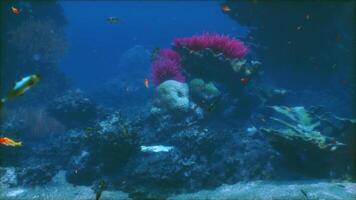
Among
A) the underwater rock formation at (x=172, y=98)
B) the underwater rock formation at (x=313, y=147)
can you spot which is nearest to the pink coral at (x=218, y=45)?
the underwater rock formation at (x=172, y=98)

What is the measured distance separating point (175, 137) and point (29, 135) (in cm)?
693

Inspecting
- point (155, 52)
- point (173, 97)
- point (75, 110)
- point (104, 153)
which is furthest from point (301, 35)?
point (104, 153)

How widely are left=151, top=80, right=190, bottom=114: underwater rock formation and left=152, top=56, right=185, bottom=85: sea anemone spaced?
2.19 feet

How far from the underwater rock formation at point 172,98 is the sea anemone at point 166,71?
2.19 ft

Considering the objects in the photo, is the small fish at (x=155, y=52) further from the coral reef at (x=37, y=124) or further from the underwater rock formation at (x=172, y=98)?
the coral reef at (x=37, y=124)

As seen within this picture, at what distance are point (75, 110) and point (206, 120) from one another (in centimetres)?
392

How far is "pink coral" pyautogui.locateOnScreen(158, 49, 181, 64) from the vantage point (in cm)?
1032

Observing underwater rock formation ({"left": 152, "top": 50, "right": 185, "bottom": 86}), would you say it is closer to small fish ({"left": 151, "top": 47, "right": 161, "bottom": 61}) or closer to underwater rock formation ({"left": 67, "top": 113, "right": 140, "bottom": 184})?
small fish ({"left": 151, "top": 47, "right": 161, "bottom": 61})

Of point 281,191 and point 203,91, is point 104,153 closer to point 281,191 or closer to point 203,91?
point 203,91

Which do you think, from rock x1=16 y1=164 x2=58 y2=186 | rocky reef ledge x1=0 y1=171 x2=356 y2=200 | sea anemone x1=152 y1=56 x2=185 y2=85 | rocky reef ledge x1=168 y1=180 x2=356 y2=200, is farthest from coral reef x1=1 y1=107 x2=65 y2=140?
rocky reef ledge x1=168 y1=180 x2=356 y2=200

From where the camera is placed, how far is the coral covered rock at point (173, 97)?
360 inches

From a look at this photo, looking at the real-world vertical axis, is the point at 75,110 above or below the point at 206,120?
below

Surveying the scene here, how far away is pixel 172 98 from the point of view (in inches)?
363

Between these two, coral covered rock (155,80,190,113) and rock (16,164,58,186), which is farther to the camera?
coral covered rock (155,80,190,113)
